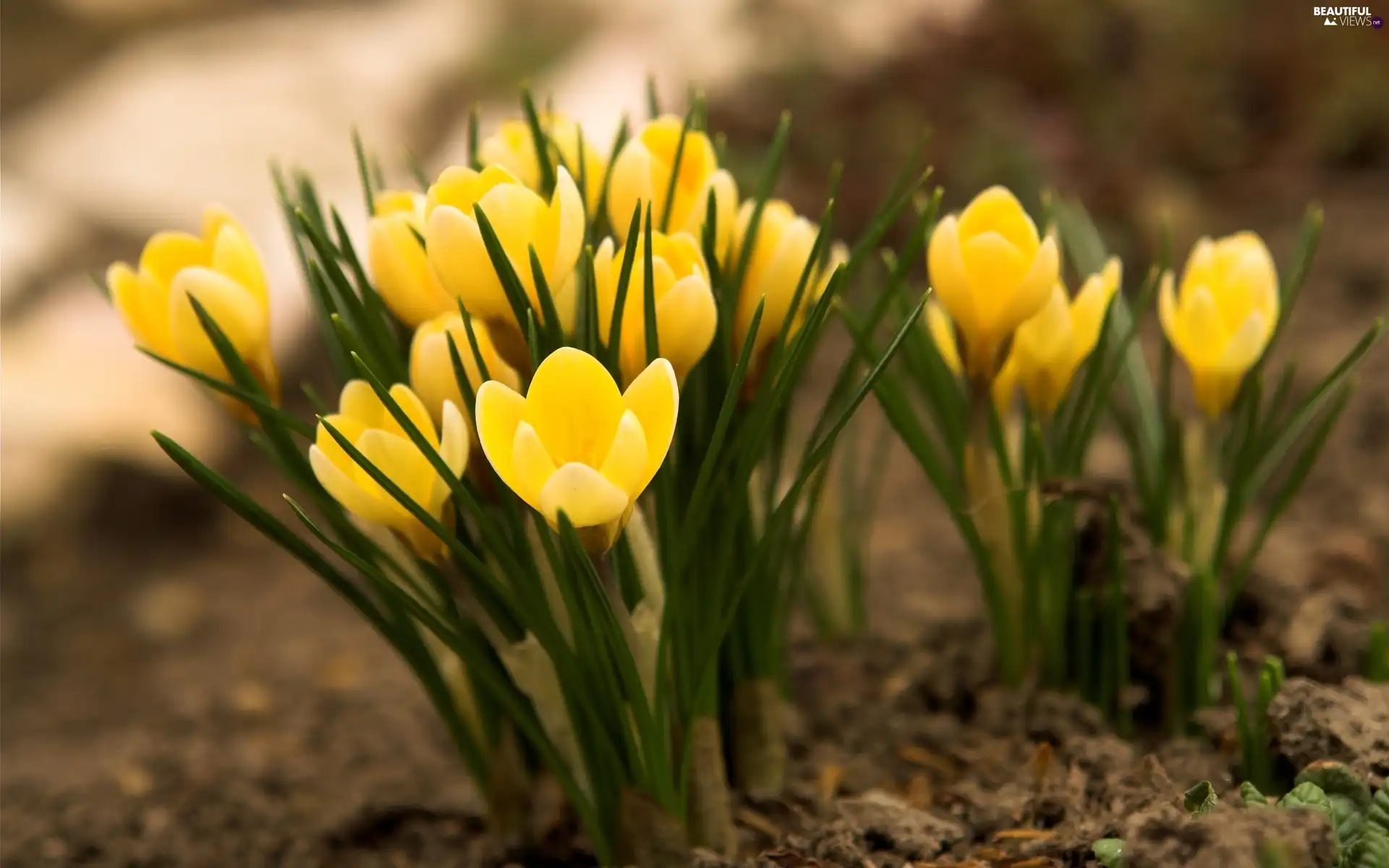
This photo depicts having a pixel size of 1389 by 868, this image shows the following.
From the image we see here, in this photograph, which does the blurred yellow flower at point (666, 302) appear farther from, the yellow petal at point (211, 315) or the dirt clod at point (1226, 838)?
the dirt clod at point (1226, 838)

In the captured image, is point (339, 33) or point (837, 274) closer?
point (837, 274)

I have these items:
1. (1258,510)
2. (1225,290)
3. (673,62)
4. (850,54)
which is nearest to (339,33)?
(673,62)

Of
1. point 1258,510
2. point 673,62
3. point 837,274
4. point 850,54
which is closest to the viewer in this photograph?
point 837,274

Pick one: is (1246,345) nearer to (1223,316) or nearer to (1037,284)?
(1223,316)

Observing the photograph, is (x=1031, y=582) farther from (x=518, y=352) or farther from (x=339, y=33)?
(x=339, y=33)

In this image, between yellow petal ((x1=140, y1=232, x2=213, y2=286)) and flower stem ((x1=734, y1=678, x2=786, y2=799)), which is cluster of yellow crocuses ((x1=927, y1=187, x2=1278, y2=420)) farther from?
yellow petal ((x1=140, y1=232, x2=213, y2=286))

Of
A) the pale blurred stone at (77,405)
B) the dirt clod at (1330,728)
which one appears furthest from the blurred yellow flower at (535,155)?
the pale blurred stone at (77,405)
